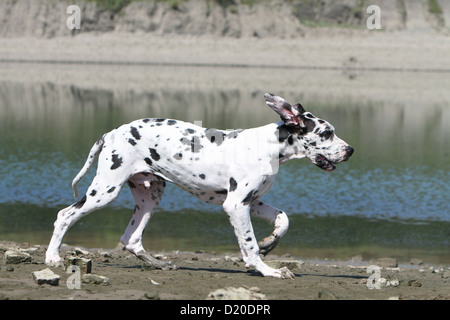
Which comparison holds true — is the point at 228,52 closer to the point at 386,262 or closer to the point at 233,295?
the point at 386,262

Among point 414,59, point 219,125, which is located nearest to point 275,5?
point 414,59

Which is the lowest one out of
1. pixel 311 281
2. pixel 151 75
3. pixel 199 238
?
pixel 151 75

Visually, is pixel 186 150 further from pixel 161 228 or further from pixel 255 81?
pixel 255 81

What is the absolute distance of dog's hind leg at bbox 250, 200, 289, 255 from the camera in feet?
30.9

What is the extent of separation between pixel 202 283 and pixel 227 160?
1.48 meters

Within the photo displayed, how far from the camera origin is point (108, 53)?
7825 cm

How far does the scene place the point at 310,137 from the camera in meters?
9.41

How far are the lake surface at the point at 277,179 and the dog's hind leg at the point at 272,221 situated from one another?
4.54 metres

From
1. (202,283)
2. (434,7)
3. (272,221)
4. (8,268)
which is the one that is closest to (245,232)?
(272,221)

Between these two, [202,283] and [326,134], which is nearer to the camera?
[202,283]

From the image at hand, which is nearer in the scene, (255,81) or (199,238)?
(199,238)

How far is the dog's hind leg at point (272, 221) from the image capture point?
942 cm

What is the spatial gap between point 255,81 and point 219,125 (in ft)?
100

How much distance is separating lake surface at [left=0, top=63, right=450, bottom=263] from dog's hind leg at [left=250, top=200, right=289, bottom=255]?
14.9 feet
